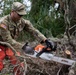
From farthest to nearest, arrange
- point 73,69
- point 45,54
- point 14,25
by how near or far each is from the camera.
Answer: point 14,25
point 45,54
point 73,69

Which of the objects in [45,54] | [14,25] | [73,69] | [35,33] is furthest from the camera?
[35,33]

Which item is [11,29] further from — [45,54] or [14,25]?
[45,54]

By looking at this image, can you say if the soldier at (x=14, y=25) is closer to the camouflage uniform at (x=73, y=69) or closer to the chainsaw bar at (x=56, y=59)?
the chainsaw bar at (x=56, y=59)


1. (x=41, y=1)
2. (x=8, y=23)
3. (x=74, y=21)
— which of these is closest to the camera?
(x=8, y=23)

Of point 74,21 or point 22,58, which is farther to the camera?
point 74,21

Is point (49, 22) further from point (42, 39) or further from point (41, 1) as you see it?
point (42, 39)

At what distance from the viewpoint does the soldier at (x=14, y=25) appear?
16.0ft

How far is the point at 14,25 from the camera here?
17.0ft

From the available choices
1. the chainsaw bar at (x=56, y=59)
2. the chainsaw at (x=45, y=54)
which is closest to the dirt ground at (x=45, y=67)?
the chainsaw at (x=45, y=54)

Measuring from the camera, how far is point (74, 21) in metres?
8.17

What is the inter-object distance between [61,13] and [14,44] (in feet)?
12.5

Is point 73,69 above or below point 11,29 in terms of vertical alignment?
below

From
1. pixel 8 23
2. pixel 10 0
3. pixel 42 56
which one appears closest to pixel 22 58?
pixel 42 56

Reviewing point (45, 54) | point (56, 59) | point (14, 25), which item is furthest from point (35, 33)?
point (56, 59)
